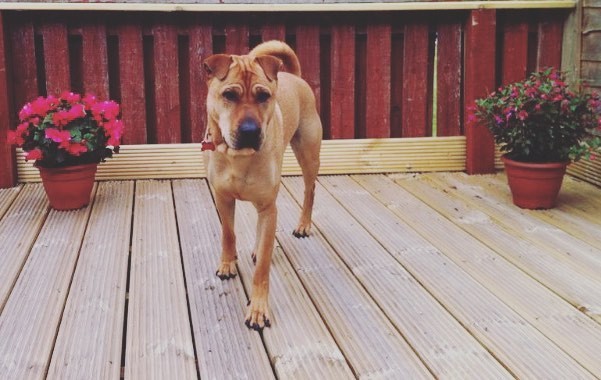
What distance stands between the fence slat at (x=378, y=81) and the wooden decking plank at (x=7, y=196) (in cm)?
230

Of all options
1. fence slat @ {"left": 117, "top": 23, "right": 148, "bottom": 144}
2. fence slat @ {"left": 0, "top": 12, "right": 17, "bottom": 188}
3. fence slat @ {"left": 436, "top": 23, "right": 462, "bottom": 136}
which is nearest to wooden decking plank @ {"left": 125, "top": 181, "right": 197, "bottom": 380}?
fence slat @ {"left": 117, "top": 23, "right": 148, "bottom": 144}

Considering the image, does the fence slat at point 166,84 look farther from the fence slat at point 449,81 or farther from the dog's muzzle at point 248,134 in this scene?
the dog's muzzle at point 248,134

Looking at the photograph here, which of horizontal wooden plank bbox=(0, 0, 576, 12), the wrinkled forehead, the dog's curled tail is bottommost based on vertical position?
the wrinkled forehead

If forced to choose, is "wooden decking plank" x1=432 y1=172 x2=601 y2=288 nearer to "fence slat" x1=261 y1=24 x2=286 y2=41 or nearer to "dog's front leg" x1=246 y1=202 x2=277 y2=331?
"dog's front leg" x1=246 y1=202 x2=277 y2=331

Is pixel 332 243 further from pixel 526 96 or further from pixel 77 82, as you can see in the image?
pixel 77 82

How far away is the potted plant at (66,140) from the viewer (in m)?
3.85

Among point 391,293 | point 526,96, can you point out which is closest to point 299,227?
point 391,293

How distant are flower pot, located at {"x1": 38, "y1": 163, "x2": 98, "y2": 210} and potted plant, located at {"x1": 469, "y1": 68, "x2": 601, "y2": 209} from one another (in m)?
2.35

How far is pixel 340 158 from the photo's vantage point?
480cm

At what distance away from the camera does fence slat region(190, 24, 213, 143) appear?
4.61 metres

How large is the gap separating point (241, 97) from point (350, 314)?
858 millimetres

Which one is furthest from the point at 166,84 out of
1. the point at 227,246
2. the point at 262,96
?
the point at 262,96

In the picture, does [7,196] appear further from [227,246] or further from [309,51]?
[309,51]

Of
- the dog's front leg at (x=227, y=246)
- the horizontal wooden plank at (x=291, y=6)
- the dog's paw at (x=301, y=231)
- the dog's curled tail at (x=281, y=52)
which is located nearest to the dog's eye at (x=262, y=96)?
the dog's front leg at (x=227, y=246)
